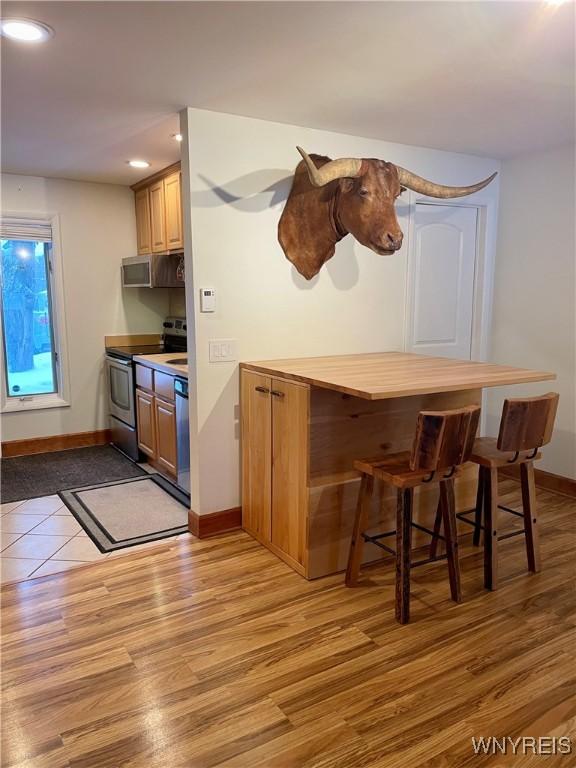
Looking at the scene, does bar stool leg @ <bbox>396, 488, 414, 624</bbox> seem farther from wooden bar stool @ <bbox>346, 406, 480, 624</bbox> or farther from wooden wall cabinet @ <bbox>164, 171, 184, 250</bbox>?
wooden wall cabinet @ <bbox>164, 171, 184, 250</bbox>

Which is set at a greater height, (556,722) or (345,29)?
(345,29)

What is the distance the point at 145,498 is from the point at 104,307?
2058 millimetres

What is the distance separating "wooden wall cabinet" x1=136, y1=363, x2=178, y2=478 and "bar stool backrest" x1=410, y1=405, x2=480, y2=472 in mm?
1947

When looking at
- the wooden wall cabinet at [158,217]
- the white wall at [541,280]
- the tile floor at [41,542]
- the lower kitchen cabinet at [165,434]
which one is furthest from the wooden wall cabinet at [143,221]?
the white wall at [541,280]

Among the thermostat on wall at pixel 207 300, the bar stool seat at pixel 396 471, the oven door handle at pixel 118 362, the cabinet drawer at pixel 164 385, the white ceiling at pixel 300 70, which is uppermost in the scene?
the white ceiling at pixel 300 70

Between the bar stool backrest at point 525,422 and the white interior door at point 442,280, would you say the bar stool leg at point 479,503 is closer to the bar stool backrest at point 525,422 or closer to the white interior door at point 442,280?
the bar stool backrest at point 525,422

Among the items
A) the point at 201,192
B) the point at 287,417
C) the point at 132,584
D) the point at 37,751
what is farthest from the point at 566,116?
the point at 37,751

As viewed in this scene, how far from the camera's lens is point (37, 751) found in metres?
1.67

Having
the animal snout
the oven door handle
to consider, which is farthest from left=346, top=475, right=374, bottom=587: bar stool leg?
the oven door handle

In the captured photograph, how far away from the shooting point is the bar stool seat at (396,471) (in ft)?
7.48

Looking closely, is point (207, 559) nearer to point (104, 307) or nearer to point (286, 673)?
point (286, 673)

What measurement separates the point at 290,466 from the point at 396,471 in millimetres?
593

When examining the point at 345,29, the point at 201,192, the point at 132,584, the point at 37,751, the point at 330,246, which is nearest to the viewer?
the point at 37,751

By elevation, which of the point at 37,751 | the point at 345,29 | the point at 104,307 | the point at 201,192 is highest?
the point at 345,29
